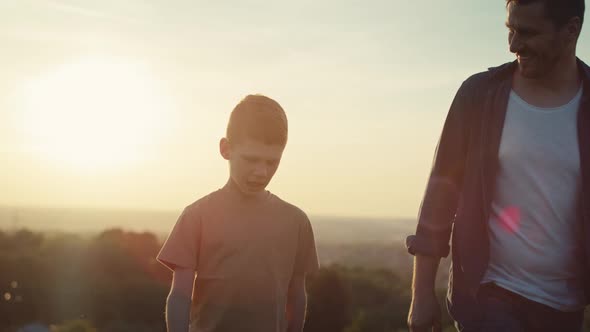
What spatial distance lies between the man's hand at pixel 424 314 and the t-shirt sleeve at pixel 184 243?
3.38 feet

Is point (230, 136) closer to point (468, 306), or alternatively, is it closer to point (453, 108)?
point (453, 108)

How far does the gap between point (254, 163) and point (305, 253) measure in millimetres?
590

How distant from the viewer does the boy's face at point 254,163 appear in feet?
12.1

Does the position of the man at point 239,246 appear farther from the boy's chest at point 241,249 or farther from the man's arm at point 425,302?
the man's arm at point 425,302

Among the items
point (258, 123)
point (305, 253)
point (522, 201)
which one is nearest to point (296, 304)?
point (305, 253)

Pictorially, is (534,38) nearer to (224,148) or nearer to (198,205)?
(224,148)

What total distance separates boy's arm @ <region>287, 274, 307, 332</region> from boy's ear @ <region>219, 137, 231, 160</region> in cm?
69

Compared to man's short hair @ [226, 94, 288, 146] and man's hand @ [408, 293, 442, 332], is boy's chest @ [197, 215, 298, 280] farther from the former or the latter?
man's hand @ [408, 293, 442, 332]

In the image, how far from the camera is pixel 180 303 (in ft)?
11.7

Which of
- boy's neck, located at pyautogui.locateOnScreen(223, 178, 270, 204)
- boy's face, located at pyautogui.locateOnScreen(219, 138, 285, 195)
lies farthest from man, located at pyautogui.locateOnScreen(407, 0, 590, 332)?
boy's neck, located at pyautogui.locateOnScreen(223, 178, 270, 204)

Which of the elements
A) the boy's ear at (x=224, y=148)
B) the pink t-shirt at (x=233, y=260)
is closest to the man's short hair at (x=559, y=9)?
the boy's ear at (x=224, y=148)

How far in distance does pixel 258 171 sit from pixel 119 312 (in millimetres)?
24200

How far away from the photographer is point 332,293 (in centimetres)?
2091

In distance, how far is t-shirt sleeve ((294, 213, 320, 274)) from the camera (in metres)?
4.01
